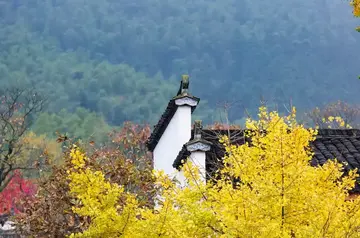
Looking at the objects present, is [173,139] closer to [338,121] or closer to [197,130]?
[197,130]

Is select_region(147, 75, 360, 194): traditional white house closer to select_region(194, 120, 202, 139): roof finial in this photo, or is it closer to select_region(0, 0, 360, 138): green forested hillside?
select_region(194, 120, 202, 139): roof finial

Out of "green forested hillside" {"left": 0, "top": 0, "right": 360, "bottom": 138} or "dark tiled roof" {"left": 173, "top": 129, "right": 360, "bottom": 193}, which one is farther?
"green forested hillside" {"left": 0, "top": 0, "right": 360, "bottom": 138}

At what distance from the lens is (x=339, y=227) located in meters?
6.75

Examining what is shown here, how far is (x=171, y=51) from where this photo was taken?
285 ft

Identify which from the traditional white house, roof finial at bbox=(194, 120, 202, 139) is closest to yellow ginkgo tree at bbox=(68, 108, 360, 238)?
the traditional white house

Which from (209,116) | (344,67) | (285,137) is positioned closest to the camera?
(285,137)

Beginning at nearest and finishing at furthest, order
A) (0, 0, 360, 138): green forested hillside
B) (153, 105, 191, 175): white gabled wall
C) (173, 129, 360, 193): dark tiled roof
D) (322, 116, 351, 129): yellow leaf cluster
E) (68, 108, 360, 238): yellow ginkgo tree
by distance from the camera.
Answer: (68, 108, 360, 238): yellow ginkgo tree < (173, 129, 360, 193): dark tiled roof < (153, 105, 191, 175): white gabled wall < (322, 116, 351, 129): yellow leaf cluster < (0, 0, 360, 138): green forested hillside

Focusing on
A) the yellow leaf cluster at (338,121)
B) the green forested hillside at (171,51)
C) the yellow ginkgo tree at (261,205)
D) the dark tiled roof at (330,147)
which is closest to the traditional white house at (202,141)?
the dark tiled roof at (330,147)

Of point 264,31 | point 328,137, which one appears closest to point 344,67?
point 264,31

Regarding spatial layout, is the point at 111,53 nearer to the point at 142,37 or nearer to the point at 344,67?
the point at 142,37

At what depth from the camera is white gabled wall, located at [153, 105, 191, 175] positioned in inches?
528

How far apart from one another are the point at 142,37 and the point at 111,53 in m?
5.88

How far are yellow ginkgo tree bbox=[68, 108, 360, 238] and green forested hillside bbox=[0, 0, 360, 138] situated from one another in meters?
50.9

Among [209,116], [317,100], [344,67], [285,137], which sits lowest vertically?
[285,137]
